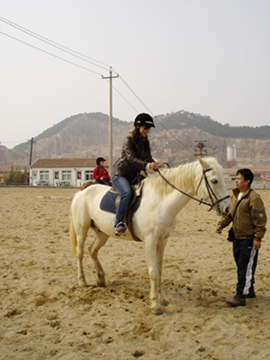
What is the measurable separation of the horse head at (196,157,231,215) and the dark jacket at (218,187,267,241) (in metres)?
0.46

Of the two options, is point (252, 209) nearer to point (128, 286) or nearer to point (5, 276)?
point (128, 286)

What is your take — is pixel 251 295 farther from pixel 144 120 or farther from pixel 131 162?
pixel 144 120

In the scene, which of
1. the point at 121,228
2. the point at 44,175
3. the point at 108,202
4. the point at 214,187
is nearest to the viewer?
the point at 214,187

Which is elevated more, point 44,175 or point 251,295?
point 44,175

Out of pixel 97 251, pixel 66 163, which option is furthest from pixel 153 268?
pixel 66 163

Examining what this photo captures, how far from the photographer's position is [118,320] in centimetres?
365

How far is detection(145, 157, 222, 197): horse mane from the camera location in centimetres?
388

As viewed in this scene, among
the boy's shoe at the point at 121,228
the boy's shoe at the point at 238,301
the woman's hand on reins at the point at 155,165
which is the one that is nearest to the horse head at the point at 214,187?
the woman's hand on reins at the point at 155,165

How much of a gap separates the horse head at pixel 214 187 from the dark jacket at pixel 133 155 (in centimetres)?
83

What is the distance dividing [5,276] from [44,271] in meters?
0.67

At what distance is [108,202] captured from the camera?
14.7 feet

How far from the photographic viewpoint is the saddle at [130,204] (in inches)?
163

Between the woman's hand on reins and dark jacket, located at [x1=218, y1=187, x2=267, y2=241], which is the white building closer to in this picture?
the woman's hand on reins

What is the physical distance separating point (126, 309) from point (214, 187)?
6.72 feet
